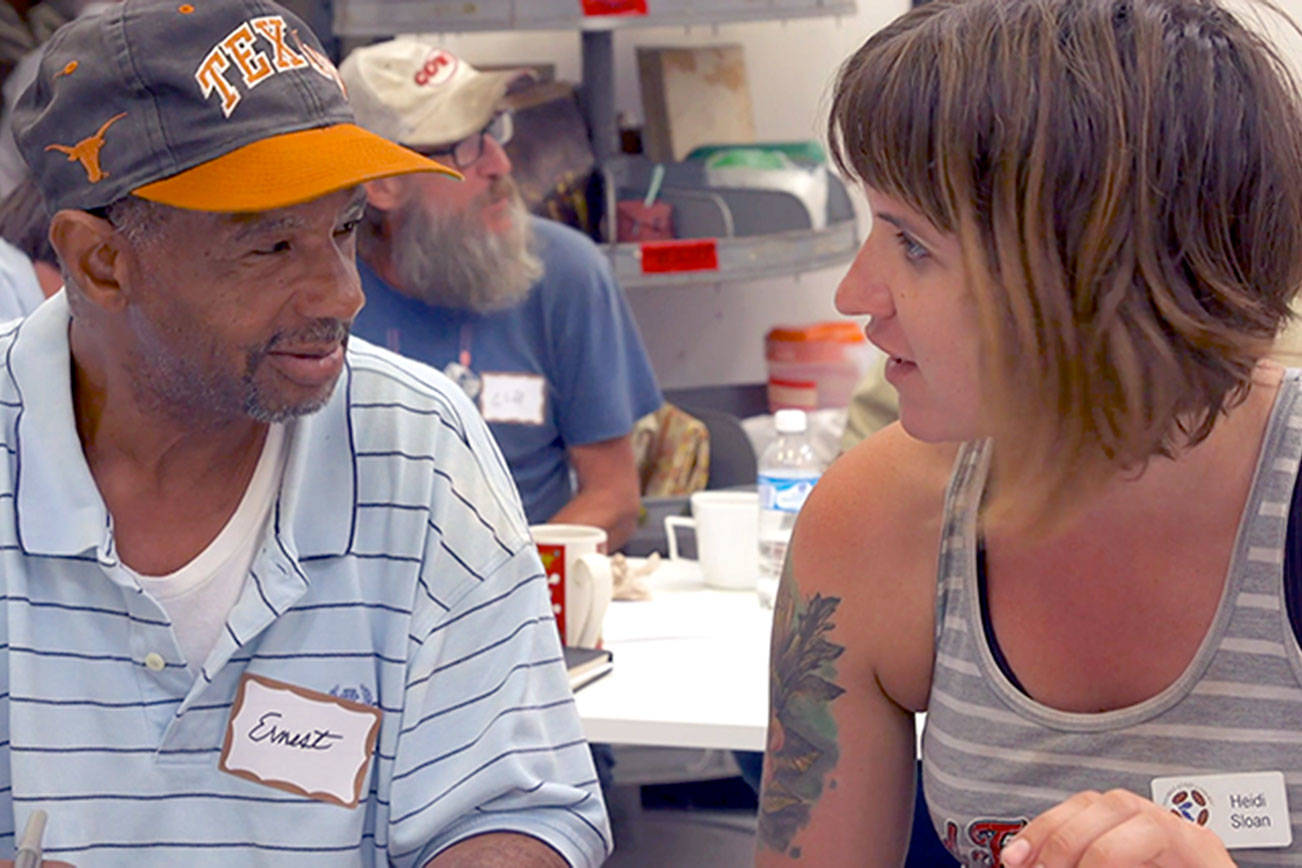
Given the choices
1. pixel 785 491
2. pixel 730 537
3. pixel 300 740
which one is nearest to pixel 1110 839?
pixel 300 740

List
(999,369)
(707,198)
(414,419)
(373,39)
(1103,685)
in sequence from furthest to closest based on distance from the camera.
Answer: (373,39)
(707,198)
(414,419)
(1103,685)
(999,369)

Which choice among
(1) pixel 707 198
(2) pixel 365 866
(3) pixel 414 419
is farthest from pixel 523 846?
(1) pixel 707 198

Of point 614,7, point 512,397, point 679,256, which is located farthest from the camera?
point 679,256

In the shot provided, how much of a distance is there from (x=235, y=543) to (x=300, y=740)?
17 centimetres

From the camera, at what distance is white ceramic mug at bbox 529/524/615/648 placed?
205 cm

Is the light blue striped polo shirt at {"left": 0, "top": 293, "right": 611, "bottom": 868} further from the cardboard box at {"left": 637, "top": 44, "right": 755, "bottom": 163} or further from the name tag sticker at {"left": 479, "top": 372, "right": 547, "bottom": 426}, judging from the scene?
the cardboard box at {"left": 637, "top": 44, "right": 755, "bottom": 163}

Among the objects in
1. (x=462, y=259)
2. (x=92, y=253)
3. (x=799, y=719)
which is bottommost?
(x=462, y=259)

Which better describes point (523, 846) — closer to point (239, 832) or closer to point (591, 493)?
point (239, 832)

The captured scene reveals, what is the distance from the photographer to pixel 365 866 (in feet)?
4.36

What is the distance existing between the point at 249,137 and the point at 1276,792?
0.93 metres

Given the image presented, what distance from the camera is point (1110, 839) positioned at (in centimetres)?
97

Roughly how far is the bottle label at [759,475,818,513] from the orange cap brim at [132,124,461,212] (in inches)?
44.1

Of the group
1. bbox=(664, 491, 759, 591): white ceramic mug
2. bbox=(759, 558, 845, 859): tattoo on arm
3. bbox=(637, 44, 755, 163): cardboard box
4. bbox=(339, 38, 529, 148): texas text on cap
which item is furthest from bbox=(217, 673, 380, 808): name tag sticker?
bbox=(637, 44, 755, 163): cardboard box

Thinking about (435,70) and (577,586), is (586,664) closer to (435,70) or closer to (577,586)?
(577,586)
